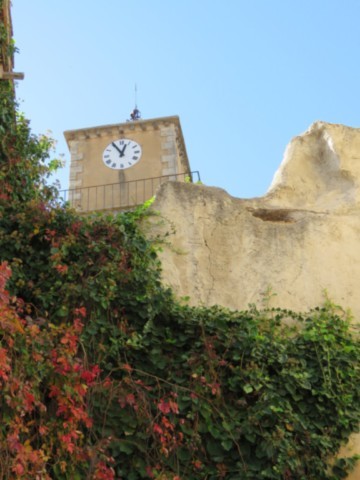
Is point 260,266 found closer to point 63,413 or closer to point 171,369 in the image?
point 171,369

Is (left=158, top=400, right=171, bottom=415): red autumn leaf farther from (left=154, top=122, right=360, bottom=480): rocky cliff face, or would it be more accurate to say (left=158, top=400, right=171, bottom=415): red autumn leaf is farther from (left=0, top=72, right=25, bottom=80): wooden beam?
(left=0, top=72, right=25, bottom=80): wooden beam

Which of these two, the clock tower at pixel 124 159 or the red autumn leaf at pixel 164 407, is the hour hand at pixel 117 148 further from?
the red autumn leaf at pixel 164 407

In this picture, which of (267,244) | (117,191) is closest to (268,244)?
(267,244)

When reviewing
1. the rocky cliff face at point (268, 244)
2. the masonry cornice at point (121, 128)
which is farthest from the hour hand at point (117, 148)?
the rocky cliff face at point (268, 244)

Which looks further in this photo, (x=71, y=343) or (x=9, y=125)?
(x=9, y=125)

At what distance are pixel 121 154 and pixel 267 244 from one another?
1852cm

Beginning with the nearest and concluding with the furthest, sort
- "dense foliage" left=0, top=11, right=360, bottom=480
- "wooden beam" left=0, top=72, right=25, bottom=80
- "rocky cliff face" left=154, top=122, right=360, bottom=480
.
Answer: "dense foliage" left=0, top=11, right=360, bottom=480, "rocky cliff face" left=154, top=122, right=360, bottom=480, "wooden beam" left=0, top=72, right=25, bottom=80

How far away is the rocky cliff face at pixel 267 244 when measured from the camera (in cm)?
705

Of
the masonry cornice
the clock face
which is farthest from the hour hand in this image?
the masonry cornice

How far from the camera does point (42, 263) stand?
21.1ft

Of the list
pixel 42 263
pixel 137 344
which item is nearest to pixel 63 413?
pixel 137 344

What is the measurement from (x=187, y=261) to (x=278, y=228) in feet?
3.38

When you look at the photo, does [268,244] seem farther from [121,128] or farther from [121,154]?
[121,128]

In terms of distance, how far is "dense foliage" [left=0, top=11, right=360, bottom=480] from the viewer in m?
5.33
